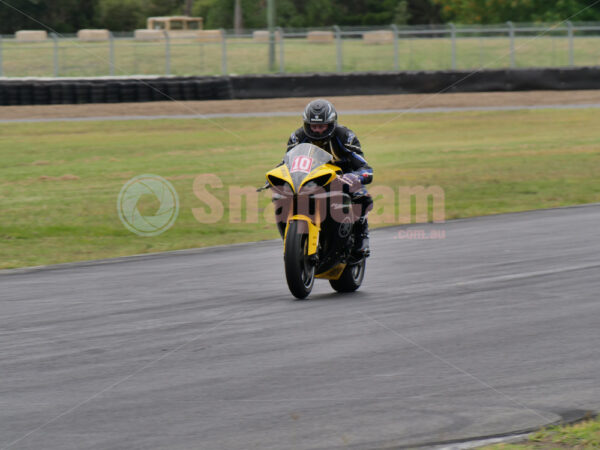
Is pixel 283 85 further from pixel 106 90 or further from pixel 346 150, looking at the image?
pixel 346 150

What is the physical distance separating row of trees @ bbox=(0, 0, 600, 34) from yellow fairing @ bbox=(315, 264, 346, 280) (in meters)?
53.1

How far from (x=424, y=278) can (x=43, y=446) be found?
214 inches

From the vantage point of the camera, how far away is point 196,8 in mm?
81188

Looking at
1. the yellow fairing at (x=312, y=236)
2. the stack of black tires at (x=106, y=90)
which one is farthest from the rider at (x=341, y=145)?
the stack of black tires at (x=106, y=90)

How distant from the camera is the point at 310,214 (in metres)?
7.79

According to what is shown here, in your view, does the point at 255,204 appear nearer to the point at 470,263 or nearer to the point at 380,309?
the point at 470,263

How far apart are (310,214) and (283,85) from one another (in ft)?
83.2

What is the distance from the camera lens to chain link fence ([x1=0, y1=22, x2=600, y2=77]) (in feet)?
133

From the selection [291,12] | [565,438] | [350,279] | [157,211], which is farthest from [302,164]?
[291,12]

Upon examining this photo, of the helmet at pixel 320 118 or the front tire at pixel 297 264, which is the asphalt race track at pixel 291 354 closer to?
the front tire at pixel 297 264

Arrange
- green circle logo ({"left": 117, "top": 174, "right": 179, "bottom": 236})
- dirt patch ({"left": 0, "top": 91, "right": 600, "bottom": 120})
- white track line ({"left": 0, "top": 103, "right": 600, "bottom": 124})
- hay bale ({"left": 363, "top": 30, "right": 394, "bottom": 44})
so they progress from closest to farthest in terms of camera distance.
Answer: green circle logo ({"left": 117, "top": 174, "right": 179, "bottom": 236}), white track line ({"left": 0, "top": 103, "right": 600, "bottom": 124}), dirt patch ({"left": 0, "top": 91, "right": 600, "bottom": 120}), hay bale ({"left": 363, "top": 30, "right": 394, "bottom": 44})

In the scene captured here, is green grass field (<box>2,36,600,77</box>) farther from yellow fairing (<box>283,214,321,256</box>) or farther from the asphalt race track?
yellow fairing (<box>283,214,321,256</box>)

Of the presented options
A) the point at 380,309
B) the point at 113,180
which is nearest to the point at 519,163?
the point at 113,180

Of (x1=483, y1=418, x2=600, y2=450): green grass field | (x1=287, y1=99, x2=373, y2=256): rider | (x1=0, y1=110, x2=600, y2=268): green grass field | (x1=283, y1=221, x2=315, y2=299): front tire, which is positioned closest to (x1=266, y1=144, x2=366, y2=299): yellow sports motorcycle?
(x1=283, y1=221, x2=315, y2=299): front tire
